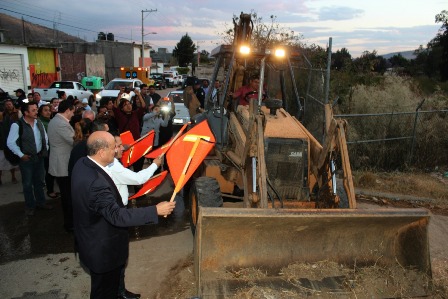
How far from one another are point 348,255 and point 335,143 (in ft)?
4.71

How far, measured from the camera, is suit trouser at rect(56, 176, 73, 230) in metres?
5.59

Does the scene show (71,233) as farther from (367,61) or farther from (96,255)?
(367,61)

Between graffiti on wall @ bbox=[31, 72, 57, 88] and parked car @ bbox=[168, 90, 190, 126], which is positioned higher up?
graffiti on wall @ bbox=[31, 72, 57, 88]

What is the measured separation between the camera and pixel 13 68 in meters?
25.6

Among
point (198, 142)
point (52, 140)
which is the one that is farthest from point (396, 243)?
point (52, 140)

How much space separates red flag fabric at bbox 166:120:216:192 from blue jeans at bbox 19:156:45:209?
2.98 meters

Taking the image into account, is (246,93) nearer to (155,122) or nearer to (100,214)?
(155,122)

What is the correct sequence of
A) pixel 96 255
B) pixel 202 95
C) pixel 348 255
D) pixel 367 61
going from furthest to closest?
1. pixel 367 61
2. pixel 202 95
3. pixel 348 255
4. pixel 96 255

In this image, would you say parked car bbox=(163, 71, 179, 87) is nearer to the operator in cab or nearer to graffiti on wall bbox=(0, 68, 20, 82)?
graffiti on wall bbox=(0, 68, 20, 82)

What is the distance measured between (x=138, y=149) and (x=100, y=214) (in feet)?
9.62

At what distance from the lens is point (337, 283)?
372 centimetres

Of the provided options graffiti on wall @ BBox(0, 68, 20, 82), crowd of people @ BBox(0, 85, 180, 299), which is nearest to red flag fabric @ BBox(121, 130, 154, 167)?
crowd of people @ BBox(0, 85, 180, 299)

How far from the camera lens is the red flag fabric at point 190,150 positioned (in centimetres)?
420

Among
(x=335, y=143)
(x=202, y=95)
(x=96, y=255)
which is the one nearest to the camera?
(x=96, y=255)
